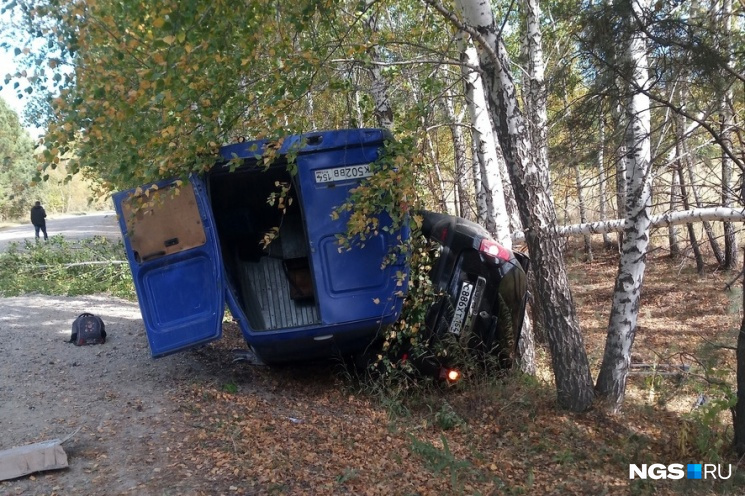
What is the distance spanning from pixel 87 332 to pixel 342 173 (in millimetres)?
4606

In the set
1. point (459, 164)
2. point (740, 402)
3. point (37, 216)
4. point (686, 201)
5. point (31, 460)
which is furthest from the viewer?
point (37, 216)

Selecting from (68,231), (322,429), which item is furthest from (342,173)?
(68,231)

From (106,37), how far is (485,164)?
4.39 metres

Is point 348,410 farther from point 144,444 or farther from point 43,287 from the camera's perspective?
point 43,287

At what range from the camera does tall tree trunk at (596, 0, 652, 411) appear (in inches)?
225

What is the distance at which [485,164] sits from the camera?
7.59 metres

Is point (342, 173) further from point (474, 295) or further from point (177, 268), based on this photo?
point (177, 268)

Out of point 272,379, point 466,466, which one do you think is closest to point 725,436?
point 466,466

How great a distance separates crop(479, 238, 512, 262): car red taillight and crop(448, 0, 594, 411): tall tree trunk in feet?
1.91

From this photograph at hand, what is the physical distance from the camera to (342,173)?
247 inches

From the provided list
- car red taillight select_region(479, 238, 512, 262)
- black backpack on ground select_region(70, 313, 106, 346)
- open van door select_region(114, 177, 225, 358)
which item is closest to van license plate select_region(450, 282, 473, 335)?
car red taillight select_region(479, 238, 512, 262)

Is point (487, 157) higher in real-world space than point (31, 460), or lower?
higher

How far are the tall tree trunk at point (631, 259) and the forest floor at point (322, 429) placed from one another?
0.33 meters

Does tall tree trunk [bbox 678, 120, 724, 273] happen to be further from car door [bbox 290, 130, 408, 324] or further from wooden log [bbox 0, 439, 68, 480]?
wooden log [bbox 0, 439, 68, 480]
